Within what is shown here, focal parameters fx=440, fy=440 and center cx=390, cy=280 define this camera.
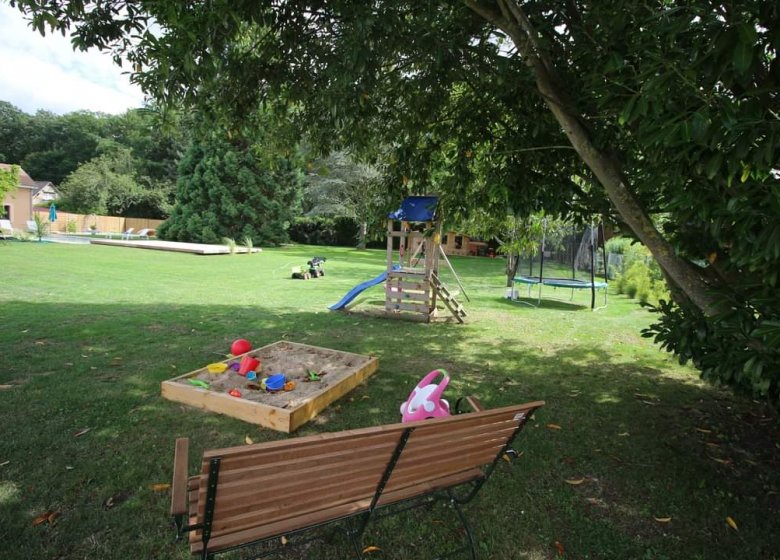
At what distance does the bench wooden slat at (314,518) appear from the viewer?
6.31 ft

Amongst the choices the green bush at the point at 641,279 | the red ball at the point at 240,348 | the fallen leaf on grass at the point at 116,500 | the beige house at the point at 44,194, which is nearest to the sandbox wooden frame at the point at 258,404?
the red ball at the point at 240,348

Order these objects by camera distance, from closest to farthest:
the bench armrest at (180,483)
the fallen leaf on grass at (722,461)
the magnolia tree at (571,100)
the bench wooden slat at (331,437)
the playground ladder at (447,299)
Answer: the bench wooden slat at (331,437) < the bench armrest at (180,483) < the magnolia tree at (571,100) < the fallen leaf on grass at (722,461) < the playground ladder at (447,299)

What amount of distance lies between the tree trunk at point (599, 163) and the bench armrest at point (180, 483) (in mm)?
3247

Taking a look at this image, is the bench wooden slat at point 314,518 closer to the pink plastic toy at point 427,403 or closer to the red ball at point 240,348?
the pink plastic toy at point 427,403

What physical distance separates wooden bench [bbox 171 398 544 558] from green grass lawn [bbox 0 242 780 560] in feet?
0.65

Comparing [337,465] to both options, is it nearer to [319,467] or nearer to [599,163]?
[319,467]

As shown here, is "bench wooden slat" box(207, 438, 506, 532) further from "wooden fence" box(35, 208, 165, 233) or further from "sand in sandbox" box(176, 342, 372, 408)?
"wooden fence" box(35, 208, 165, 233)

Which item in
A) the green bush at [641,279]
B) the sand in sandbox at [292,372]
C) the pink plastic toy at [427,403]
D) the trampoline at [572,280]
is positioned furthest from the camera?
the green bush at [641,279]

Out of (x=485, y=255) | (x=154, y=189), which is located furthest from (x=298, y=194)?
(x=154, y=189)

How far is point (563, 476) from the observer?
3525 millimetres

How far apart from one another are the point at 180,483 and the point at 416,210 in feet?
26.2

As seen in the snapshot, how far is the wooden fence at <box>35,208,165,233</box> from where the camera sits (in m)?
39.1

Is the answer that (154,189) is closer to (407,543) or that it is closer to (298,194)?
(298,194)

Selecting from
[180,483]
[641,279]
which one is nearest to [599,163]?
[180,483]
